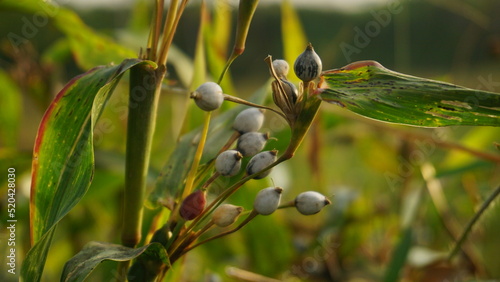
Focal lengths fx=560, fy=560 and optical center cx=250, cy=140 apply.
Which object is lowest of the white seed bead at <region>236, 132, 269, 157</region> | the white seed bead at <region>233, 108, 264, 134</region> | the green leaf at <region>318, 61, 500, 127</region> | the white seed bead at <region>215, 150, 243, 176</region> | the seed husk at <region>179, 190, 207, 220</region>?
the seed husk at <region>179, 190, 207, 220</region>

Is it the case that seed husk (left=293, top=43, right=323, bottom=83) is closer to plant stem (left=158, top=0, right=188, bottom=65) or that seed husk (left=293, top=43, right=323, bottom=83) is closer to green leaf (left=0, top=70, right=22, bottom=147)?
plant stem (left=158, top=0, right=188, bottom=65)

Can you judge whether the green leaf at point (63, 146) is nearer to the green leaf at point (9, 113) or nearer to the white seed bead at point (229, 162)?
the white seed bead at point (229, 162)

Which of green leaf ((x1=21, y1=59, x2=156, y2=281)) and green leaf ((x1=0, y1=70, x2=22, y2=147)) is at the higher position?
green leaf ((x1=21, y1=59, x2=156, y2=281))

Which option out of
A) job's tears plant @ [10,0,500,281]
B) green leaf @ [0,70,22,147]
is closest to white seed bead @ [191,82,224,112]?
job's tears plant @ [10,0,500,281]

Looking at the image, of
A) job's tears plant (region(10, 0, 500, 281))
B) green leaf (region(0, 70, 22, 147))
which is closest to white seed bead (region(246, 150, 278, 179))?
job's tears plant (region(10, 0, 500, 281))

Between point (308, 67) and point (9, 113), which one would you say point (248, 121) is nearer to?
point (308, 67)

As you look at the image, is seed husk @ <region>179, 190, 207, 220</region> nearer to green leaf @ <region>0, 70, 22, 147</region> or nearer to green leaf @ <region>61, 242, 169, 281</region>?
green leaf @ <region>61, 242, 169, 281</region>

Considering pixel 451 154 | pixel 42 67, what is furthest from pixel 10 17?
pixel 451 154

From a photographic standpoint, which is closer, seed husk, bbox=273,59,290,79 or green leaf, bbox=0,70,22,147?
seed husk, bbox=273,59,290,79
